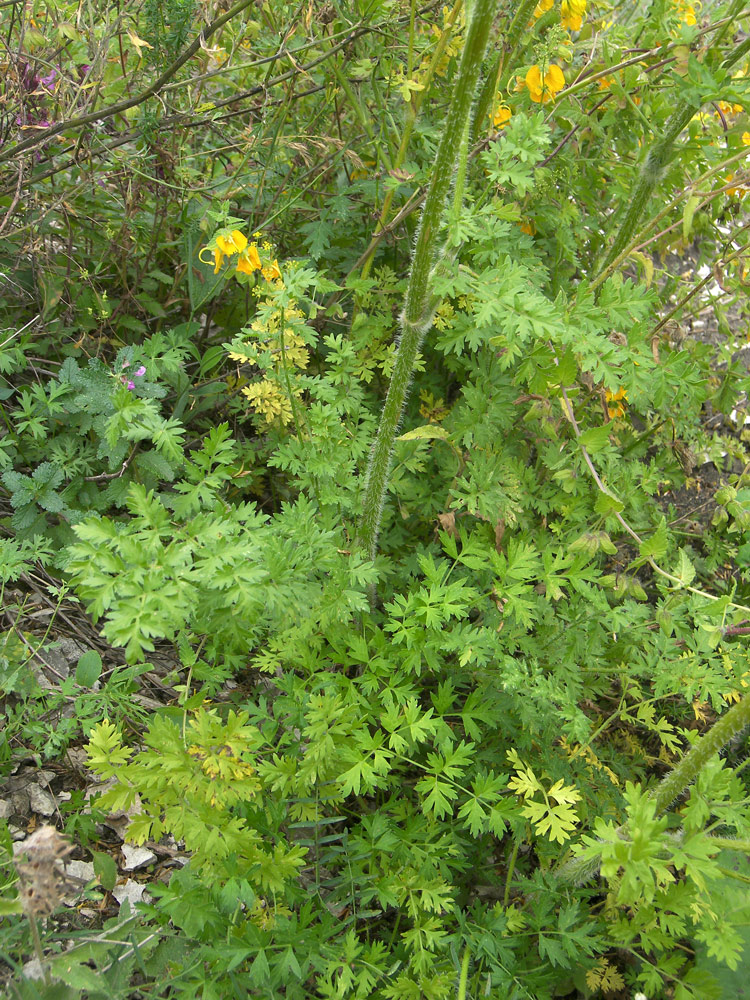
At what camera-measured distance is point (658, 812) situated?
2113 millimetres

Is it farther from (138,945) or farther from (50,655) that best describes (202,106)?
(138,945)

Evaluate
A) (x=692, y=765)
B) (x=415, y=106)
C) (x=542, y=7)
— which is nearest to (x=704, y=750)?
(x=692, y=765)

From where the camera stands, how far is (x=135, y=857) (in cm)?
221

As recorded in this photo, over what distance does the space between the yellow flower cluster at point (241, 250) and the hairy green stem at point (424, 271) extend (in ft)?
1.71

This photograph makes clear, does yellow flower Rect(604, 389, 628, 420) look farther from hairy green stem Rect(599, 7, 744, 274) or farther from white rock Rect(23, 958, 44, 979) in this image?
white rock Rect(23, 958, 44, 979)

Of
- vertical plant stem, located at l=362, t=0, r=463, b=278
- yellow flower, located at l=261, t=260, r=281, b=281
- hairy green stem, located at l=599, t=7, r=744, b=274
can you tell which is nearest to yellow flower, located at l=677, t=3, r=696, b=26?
hairy green stem, located at l=599, t=7, r=744, b=274

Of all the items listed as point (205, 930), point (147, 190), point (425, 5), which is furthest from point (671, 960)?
point (425, 5)

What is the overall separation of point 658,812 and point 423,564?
0.99 metres

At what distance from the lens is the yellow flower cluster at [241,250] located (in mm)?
2234

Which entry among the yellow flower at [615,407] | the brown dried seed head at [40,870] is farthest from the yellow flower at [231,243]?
the brown dried seed head at [40,870]

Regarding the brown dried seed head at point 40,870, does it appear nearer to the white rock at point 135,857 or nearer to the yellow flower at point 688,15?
Result: the white rock at point 135,857

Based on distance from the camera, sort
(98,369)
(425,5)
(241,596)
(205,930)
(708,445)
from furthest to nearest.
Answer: (708,445) < (425,5) < (98,369) < (205,930) < (241,596)

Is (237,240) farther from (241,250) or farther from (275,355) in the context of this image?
(275,355)

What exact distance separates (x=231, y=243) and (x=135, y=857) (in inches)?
74.7
